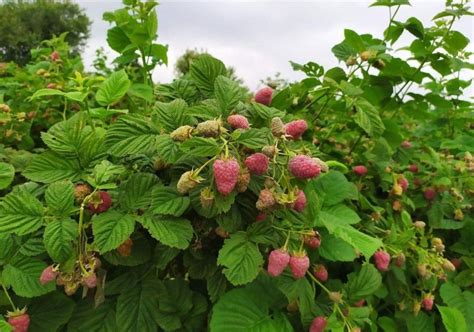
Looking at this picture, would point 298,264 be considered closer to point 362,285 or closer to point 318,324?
point 318,324

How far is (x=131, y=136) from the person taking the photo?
93 centimetres

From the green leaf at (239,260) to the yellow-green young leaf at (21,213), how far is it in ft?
1.26

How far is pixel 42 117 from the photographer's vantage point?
1.98 metres

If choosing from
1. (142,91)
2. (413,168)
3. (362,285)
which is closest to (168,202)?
(362,285)

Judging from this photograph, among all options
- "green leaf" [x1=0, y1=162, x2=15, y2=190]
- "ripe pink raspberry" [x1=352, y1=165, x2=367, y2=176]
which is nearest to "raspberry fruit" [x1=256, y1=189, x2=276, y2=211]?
"green leaf" [x1=0, y1=162, x2=15, y2=190]

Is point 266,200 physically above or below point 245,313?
above

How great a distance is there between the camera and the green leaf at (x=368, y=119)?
1338 millimetres

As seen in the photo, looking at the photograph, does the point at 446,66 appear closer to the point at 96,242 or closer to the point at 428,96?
the point at 428,96

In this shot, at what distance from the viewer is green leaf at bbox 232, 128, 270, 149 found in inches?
32.7

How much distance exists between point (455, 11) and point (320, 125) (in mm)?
705

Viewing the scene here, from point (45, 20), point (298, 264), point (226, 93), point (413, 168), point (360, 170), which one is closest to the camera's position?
point (298, 264)

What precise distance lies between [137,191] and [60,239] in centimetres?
18

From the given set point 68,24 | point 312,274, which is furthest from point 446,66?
point 68,24

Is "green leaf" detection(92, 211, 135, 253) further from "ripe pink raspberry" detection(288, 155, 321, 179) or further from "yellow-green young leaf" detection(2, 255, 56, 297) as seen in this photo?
"ripe pink raspberry" detection(288, 155, 321, 179)
